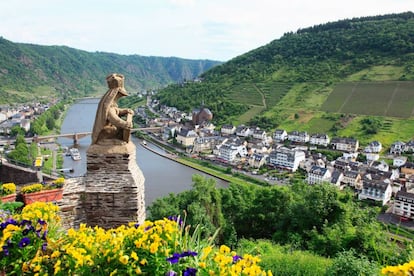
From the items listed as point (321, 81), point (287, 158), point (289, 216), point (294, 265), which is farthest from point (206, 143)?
point (294, 265)

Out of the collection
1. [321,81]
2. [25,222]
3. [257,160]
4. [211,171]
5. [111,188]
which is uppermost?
[321,81]

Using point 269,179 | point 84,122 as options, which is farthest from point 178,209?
point 84,122

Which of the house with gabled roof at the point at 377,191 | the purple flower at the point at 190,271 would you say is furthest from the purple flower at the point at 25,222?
the house with gabled roof at the point at 377,191

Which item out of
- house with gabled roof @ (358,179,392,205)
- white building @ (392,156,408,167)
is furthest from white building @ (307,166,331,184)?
white building @ (392,156,408,167)

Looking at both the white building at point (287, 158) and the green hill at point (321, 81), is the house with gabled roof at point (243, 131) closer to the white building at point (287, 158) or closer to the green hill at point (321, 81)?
the green hill at point (321, 81)

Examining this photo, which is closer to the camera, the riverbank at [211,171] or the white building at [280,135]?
the riverbank at [211,171]

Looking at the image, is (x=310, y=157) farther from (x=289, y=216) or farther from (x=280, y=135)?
(x=289, y=216)
